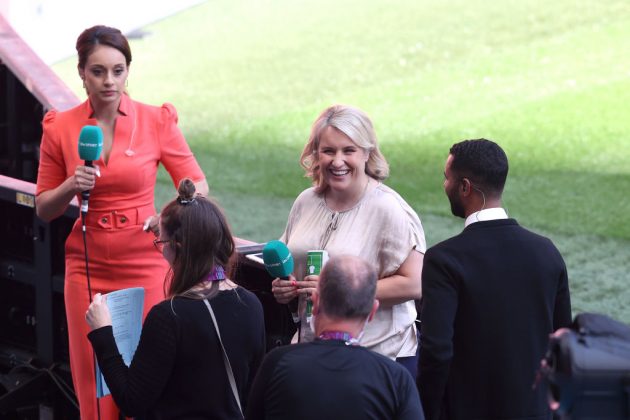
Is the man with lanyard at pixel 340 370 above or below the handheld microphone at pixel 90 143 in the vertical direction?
below

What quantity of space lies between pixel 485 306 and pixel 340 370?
2.62 feet

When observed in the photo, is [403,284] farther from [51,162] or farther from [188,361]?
[51,162]

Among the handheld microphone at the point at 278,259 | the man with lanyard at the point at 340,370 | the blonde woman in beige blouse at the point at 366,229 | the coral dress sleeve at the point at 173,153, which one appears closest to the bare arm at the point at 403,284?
the blonde woman in beige blouse at the point at 366,229

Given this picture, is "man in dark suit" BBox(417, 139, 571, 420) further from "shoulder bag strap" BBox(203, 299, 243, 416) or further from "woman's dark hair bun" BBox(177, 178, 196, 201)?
"woman's dark hair bun" BBox(177, 178, 196, 201)

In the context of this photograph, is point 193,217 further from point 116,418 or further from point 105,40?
point 116,418

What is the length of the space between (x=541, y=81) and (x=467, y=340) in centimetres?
1279

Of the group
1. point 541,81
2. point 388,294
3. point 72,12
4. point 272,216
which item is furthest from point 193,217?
point 72,12

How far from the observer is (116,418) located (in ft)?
17.7

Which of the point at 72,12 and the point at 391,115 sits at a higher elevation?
the point at 72,12

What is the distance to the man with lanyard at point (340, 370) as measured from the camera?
3.24 meters

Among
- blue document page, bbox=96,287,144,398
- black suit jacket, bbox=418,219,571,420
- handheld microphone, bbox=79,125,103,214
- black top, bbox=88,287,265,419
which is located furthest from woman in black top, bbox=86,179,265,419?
handheld microphone, bbox=79,125,103,214

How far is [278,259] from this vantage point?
13.7 ft

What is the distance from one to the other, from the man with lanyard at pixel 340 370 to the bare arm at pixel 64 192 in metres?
1.70

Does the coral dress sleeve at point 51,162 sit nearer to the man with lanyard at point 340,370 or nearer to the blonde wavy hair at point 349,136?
the blonde wavy hair at point 349,136
